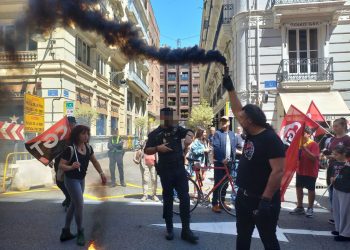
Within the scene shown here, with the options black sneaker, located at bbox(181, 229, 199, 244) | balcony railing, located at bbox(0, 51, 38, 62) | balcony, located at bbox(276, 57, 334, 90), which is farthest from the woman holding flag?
balcony, located at bbox(276, 57, 334, 90)

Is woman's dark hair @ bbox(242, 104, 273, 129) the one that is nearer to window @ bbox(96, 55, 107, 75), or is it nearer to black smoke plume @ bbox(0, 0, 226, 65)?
black smoke plume @ bbox(0, 0, 226, 65)

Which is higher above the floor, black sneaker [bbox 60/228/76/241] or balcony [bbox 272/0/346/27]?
balcony [bbox 272/0/346/27]

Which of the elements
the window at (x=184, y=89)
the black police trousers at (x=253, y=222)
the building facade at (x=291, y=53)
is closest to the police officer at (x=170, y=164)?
the black police trousers at (x=253, y=222)

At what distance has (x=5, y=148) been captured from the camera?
3.22 metres

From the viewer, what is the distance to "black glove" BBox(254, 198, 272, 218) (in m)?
2.90

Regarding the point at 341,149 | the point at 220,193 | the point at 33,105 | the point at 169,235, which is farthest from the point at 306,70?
the point at 33,105

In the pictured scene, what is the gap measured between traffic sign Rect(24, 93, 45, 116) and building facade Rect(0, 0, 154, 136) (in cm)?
5

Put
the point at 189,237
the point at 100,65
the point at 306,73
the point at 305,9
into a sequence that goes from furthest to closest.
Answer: the point at 306,73, the point at 305,9, the point at 189,237, the point at 100,65

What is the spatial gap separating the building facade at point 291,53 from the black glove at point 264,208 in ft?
37.6

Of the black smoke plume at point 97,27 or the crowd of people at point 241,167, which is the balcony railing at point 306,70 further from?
the black smoke plume at point 97,27

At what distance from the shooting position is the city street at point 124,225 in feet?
14.5

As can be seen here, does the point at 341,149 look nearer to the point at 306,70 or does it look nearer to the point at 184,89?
the point at 306,70

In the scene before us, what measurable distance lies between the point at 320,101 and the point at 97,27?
12.8 metres

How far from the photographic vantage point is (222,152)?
20.4 feet
